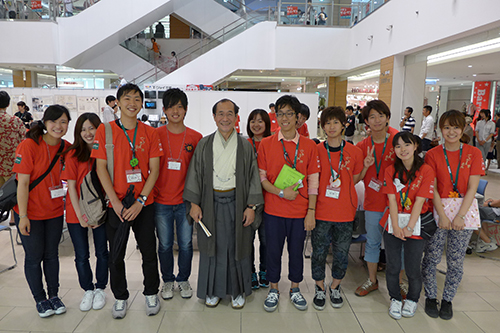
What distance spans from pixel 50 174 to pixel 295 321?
2.15 meters

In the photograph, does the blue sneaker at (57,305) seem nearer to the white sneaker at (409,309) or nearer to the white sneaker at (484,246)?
the white sneaker at (409,309)

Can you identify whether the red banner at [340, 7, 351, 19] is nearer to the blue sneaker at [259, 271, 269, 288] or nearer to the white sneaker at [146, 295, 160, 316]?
the blue sneaker at [259, 271, 269, 288]

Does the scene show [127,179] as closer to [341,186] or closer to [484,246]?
[341,186]

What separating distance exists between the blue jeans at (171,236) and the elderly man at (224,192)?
165mm

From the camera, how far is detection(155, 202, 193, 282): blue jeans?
2.63 meters

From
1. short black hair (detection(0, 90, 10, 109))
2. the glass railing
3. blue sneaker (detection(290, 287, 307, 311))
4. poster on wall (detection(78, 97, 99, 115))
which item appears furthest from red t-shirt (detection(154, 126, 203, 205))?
the glass railing

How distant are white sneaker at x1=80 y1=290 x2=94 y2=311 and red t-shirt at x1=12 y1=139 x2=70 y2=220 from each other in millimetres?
709

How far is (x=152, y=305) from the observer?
2.57 m

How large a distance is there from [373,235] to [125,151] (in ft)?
6.95

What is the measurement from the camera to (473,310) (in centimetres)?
268

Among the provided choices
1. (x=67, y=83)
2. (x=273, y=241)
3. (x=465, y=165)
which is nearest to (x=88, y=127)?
(x=273, y=241)

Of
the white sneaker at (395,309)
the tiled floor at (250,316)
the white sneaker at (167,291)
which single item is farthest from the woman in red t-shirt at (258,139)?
the white sneaker at (395,309)

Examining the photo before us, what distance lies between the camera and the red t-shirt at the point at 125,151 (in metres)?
2.27

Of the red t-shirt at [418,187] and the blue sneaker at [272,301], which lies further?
the blue sneaker at [272,301]
